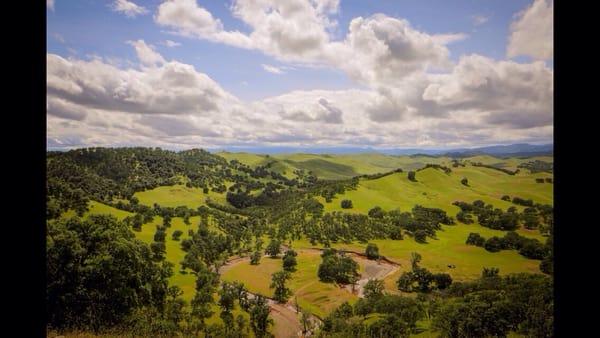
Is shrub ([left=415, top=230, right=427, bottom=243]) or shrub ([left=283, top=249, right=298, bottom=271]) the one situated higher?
shrub ([left=415, top=230, right=427, bottom=243])

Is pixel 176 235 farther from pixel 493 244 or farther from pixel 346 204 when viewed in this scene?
pixel 493 244

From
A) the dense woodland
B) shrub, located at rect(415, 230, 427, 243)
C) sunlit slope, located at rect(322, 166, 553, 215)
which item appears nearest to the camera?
the dense woodland

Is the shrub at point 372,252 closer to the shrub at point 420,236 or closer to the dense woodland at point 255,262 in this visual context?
the dense woodland at point 255,262

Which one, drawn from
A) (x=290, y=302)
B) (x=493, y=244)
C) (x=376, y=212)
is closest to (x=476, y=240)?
(x=493, y=244)

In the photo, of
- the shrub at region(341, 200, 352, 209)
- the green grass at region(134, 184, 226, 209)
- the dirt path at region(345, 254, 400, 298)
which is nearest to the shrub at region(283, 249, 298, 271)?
the dirt path at region(345, 254, 400, 298)

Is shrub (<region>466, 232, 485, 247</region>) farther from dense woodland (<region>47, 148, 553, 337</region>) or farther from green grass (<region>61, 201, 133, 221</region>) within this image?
green grass (<region>61, 201, 133, 221</region>)

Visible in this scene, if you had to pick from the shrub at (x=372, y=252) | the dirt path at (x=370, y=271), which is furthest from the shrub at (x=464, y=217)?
the dirt path at (x=370, y=271)
